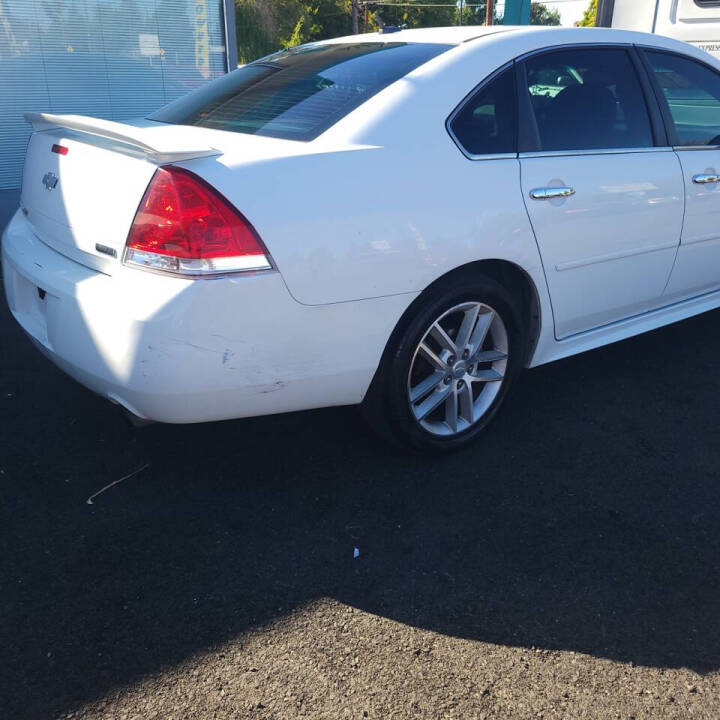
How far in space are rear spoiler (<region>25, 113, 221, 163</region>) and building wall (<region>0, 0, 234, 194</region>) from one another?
4.78 meters

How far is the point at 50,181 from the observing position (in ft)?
9.46

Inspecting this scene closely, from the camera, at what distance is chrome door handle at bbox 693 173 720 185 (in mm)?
3684

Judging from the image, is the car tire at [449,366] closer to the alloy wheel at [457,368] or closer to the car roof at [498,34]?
the alloy wheel at [457,368]

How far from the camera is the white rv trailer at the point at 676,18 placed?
6875mm

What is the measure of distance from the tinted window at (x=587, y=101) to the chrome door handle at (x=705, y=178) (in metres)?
0.31

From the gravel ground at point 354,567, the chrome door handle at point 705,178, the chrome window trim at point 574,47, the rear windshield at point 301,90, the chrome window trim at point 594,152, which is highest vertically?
the chrome window trim at point 574,47

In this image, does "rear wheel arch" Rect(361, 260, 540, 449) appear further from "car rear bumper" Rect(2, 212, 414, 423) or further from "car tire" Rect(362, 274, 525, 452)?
"car rear bumper" Rect(2, 212, 414, 423)

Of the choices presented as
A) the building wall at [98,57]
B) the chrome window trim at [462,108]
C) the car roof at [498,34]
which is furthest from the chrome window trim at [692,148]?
the building wall at [98,57]

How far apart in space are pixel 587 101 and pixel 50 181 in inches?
90.5

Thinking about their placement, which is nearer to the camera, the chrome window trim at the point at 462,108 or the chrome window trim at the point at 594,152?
the chrome window trim at the point at 462,108

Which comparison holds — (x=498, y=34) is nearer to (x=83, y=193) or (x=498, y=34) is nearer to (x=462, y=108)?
(x=462, y=108)

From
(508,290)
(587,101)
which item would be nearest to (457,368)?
(508,290)

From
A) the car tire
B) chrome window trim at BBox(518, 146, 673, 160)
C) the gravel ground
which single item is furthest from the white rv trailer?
the car tire

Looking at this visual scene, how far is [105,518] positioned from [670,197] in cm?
280
